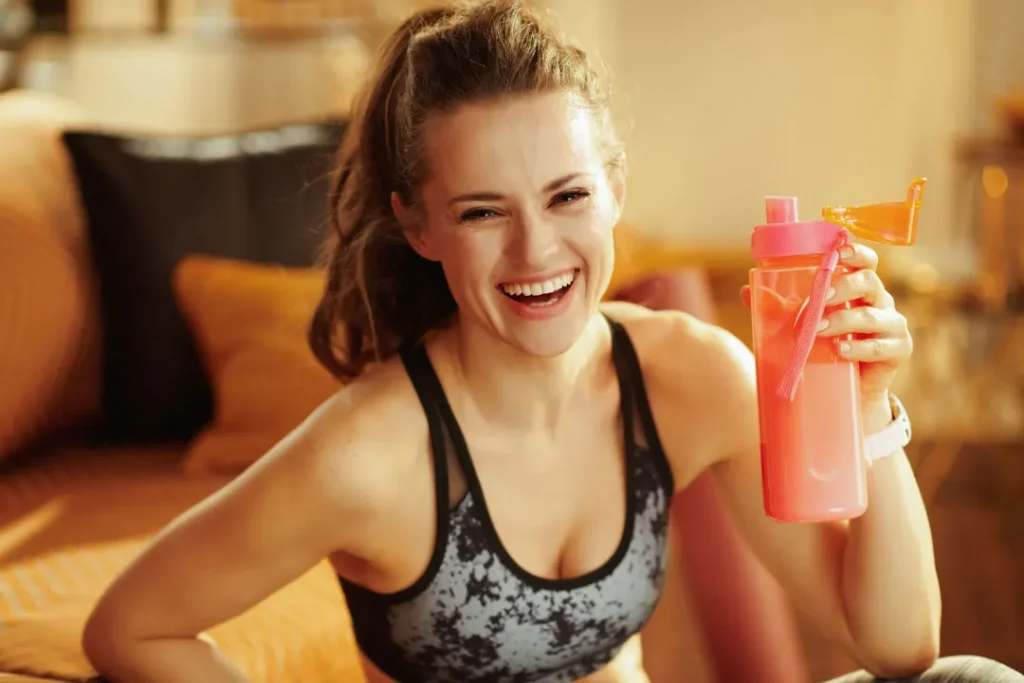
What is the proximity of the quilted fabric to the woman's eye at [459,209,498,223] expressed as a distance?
0.61 m

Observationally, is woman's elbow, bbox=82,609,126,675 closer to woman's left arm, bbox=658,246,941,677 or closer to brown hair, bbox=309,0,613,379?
brown hair, bbox=309,0,613,379

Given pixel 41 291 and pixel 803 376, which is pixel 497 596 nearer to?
pixel 803 376

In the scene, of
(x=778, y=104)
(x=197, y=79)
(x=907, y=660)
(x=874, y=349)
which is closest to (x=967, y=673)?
(x=907, y=660)

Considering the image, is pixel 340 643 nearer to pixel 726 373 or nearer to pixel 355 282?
pixel 355 282

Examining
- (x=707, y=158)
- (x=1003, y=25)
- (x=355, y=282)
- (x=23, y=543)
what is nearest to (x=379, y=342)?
(x=355, y=282)

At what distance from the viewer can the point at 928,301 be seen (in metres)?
3.44

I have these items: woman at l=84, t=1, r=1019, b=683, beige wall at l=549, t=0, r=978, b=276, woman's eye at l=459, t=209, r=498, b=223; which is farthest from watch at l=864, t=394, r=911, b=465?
beige wall at l=549, t=0, r=978, b=276

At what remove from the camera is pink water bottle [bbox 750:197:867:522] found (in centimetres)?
94

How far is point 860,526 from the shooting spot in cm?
115

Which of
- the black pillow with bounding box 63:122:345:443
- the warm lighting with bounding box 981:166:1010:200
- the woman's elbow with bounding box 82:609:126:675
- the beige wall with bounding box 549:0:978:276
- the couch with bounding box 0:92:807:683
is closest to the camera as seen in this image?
the woman's elbow with bounding box 82:609:126:675

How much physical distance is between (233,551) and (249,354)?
94cm

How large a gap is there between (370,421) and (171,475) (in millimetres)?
955

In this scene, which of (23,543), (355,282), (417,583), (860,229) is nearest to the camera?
(860,229)

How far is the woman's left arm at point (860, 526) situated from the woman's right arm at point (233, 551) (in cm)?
37
